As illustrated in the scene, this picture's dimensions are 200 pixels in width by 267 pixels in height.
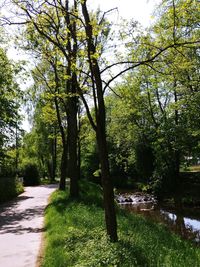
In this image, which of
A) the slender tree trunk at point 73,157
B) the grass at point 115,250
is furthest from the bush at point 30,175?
the grass at point 115,250

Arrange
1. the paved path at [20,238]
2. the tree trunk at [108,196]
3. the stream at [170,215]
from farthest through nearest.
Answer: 1. the stream at [170,215]
2. the paved path at [20,238]
3. the tree trunk at [108,196]

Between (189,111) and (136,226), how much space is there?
12887mm

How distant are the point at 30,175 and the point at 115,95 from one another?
1185 inches

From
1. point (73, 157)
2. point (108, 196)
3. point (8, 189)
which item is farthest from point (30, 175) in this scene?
point (108, 196)

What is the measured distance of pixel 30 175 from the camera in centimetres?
4719

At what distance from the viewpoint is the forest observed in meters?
8.55

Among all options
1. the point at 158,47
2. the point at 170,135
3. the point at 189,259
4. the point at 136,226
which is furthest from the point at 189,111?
the point at 189,259


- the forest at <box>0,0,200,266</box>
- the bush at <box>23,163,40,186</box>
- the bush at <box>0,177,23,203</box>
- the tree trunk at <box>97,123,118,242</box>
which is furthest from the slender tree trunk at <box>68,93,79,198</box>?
the bush at <box>23,163,40,186</box>

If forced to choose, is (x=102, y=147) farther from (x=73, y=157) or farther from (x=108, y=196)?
(x=73, y=157)

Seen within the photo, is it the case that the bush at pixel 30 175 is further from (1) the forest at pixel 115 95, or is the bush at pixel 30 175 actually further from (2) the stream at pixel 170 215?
(2) the stream at pixel 170 215

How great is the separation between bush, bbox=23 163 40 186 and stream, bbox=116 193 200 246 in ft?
57.7

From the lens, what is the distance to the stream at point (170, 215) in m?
17.2

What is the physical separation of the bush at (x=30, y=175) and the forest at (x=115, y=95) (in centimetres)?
13

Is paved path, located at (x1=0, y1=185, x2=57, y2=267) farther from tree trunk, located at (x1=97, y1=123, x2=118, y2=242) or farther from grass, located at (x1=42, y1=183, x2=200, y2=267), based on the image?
tree trunk, located at (x1=97, y1=123, x2=118, y2=242)
